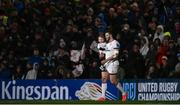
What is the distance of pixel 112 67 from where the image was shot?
58.3ft

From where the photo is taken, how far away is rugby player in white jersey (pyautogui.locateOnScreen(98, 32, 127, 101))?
57.8 feet

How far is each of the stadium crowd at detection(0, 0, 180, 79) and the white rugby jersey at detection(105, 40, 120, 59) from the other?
110cm

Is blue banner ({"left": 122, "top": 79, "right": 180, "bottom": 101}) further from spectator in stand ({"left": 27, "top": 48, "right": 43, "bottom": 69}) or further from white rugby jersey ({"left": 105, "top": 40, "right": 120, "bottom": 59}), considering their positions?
spectator in stand ({"left": 27, "top": 48, "right": 43, "bottom": 69})

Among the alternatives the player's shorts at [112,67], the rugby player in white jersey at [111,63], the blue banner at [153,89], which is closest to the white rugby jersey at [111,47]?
the rugby player in white jersey at [111,63]

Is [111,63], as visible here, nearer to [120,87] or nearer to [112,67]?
[112,67]

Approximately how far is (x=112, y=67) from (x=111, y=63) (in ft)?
0.47

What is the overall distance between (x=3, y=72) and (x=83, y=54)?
2.63 meters

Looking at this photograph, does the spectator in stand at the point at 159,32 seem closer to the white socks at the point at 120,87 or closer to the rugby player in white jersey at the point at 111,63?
the rugby player in white jersey at the point at 111,63

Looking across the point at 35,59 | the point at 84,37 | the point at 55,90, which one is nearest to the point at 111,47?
the point at 55,90

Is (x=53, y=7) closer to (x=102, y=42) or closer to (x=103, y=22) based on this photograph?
(x=103, y=22)

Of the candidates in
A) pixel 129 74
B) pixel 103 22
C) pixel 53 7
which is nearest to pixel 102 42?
pixel 129 74

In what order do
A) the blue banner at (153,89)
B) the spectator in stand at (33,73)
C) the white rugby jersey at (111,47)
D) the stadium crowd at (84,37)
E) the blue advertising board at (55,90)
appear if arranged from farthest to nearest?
the spectator in stand at (33,73) < the stadium crowd at (84,37) < the blue advertising board at (55,90) < the blue banner at (153,89) < the white rugby jersey at (111,47)

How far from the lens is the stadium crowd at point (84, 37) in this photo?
1875 centimetres

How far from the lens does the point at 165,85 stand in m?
17.8
